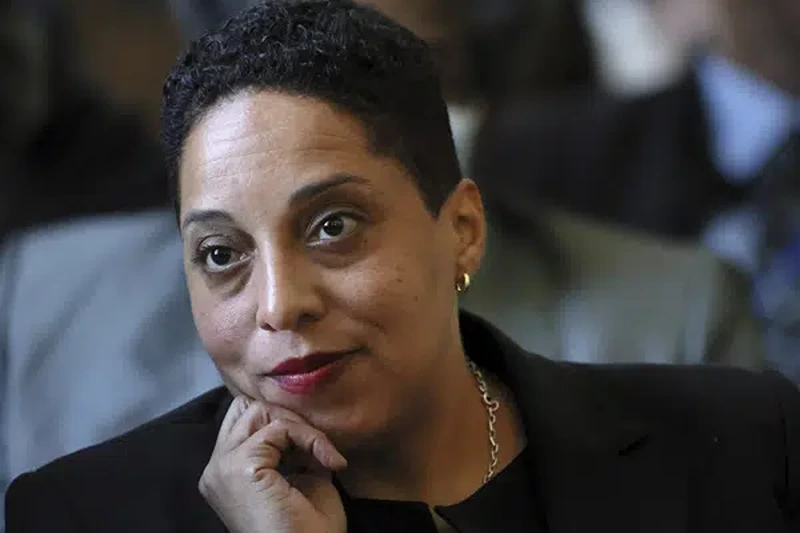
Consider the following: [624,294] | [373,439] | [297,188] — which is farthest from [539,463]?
[624,294]

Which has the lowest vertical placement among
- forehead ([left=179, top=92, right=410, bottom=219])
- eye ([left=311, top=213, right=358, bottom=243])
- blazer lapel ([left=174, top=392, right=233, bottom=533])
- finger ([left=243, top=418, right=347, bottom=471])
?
blazer lapel ([left=174, top=392, right=233, bottom=533])

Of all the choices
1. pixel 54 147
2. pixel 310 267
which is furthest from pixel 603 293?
pixel 54 147

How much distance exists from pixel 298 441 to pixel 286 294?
101mm

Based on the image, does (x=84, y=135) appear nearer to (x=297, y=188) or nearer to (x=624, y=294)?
(x=624, y=294)

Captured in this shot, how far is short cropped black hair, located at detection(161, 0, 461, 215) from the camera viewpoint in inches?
40.9

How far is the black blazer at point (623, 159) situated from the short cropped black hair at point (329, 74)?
3.12ft

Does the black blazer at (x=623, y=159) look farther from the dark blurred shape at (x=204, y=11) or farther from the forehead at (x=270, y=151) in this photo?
the forehead at (x=270, y=151)

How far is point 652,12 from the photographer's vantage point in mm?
3102

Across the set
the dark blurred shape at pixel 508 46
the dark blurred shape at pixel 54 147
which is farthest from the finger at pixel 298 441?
the dark blurred shape at pixel 54 147

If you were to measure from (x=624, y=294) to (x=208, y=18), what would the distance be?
54 cm

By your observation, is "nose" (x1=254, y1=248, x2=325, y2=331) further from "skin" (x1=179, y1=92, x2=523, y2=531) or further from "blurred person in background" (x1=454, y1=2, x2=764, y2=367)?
"blurred person in background" (x1=454, y1=2, x2=764, y2=367)

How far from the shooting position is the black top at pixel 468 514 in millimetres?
1107

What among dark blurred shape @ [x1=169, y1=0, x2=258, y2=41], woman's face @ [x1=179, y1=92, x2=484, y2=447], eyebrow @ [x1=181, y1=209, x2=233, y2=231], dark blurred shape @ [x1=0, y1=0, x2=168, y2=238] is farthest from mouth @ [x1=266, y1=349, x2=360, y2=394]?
dark blurred shape @ [x1=0, y1=0, x2=168, y2=238]

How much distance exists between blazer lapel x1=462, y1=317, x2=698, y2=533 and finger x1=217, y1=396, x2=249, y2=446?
228 mm
